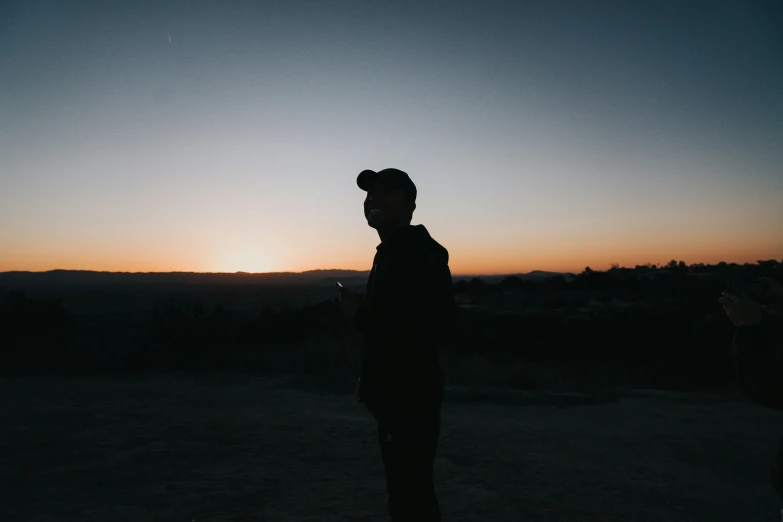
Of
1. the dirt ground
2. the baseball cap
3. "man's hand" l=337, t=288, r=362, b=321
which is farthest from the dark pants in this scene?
the dirt ground

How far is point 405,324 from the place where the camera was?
7.42 feet

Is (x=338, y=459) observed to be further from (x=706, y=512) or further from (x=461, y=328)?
(x=461, y=328)

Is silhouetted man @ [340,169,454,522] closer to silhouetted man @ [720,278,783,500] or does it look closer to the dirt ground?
silhouetted man @ [720,278,783,500]

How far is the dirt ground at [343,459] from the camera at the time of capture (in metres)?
4.18

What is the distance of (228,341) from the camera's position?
48.8 ft

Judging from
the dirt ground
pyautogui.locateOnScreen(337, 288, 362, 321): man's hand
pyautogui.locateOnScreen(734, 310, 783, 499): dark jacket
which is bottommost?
the dirt ground

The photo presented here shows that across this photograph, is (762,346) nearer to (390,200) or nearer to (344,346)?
(390,200)

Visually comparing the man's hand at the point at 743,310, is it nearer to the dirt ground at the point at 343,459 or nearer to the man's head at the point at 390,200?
the man's head at the point at 390,200

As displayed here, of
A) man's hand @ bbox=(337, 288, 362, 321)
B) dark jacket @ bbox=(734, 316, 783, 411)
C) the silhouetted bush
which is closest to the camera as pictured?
dark jacket @ bbox=(734, 316, 783, 411)

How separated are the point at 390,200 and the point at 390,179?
0.11m

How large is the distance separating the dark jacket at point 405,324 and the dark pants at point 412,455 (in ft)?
0.21

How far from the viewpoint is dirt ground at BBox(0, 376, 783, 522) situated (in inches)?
165

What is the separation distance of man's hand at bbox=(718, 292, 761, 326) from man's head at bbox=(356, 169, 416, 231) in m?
1.37

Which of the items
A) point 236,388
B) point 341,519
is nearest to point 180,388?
point 236,388
